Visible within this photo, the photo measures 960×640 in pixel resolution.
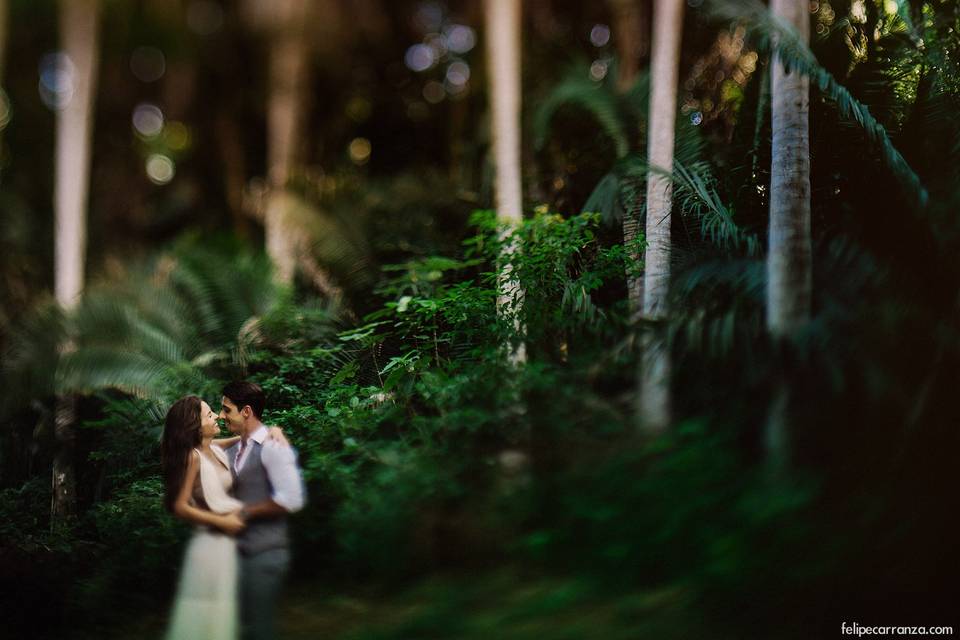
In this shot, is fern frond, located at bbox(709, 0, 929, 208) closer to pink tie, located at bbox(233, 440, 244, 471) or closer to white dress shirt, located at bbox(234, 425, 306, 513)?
white dress shirt, located at bbox(234, 425, 306, 513)

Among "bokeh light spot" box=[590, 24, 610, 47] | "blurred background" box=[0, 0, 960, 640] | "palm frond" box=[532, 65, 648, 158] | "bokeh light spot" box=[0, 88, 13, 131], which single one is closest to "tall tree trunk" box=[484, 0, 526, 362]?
"blurred background" box=[0, 0, 960, 640]

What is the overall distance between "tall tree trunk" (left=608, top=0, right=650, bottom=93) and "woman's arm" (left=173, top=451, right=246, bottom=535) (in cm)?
767

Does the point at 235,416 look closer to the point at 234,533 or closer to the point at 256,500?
the point at 256,500

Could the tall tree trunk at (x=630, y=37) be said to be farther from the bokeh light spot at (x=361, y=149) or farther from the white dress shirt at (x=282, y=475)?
the white dress shirt at (x=282, y=475)

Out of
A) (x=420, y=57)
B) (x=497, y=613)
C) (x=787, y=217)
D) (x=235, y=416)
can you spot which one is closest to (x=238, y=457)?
(x=235, y=416)

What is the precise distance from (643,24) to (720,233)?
6.98 metres

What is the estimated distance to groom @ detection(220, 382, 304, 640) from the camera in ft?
10.1

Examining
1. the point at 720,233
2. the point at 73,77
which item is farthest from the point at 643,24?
the point at 73,77

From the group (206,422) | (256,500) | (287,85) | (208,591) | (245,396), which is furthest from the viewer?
(287,85)

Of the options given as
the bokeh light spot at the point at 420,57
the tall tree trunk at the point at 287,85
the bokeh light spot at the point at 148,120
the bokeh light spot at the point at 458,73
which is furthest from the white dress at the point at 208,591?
the bokeh light spot at the point at 148,120

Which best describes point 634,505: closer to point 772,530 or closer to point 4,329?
point 772,530

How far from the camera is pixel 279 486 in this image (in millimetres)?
3123

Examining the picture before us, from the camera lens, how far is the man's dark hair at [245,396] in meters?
3.40

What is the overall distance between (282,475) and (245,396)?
50cm
